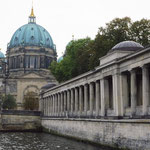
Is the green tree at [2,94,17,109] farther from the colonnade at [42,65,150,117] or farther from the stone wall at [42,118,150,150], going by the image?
the stone wall at [42,118,150,150]

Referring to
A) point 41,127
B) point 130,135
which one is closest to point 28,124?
point 41,127

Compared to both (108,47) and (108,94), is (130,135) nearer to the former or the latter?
(108,94)

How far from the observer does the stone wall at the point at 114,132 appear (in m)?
23.3

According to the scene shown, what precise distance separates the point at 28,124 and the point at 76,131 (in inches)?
977

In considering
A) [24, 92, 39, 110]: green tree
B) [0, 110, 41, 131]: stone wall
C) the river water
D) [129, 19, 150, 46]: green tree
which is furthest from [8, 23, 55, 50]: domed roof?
the river water

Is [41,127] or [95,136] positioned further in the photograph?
[41,127]

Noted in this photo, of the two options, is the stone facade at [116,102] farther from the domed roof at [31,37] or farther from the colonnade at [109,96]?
the domed roof at [31,37]

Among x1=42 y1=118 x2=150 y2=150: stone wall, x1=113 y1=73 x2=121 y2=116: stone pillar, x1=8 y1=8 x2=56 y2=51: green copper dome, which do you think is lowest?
x1=42 y1=118 x2=150 y2=150: stone wall

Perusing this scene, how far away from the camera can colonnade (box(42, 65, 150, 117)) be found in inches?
1043

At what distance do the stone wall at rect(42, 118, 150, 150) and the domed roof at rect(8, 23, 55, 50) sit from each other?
260ft

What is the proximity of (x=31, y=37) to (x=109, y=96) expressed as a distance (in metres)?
90.4

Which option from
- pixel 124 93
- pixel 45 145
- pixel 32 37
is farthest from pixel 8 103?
pixel 124 93

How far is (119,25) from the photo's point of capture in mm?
45906

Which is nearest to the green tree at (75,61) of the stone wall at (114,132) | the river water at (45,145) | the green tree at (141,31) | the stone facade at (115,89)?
the green tree at (141,31)
